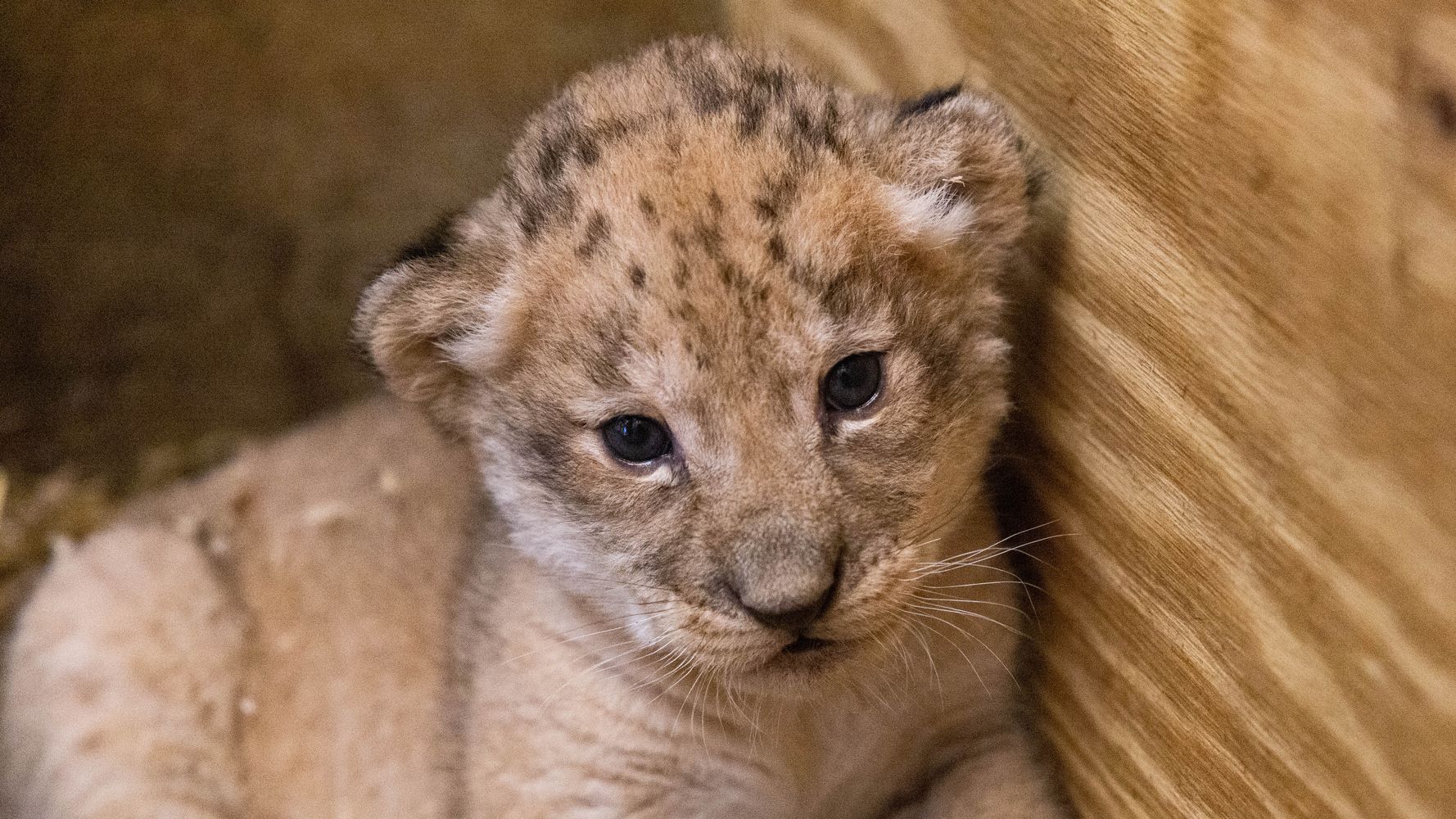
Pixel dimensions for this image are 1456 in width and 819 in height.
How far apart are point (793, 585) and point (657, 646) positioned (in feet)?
1.11

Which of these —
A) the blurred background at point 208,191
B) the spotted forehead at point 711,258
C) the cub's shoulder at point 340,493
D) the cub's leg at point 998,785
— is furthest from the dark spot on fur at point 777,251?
the blurred background at point 208,191

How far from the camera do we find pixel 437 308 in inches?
89.7

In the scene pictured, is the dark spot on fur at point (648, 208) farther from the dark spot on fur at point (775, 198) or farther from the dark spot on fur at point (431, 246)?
the dark spot on fur at point (431, 246)

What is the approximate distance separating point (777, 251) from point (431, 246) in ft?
2.13

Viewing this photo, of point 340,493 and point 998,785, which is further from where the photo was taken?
point 340,493

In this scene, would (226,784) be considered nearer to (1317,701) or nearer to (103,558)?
(103,558)

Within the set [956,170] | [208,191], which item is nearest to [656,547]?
[956,170]

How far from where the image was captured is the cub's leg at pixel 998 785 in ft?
8.03

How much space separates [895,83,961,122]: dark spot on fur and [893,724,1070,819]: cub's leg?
3.59 feet

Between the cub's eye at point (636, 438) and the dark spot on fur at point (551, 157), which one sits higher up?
the dark spot on fur at point (551, 157)

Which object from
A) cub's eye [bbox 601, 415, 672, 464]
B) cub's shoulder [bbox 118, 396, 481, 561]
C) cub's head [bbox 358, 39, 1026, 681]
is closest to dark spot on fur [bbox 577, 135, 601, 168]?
cub's head [bbox 358, 39, 1026, 681]

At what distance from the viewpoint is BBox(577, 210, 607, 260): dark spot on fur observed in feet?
6.93

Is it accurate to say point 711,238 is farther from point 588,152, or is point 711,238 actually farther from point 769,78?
point 769,78

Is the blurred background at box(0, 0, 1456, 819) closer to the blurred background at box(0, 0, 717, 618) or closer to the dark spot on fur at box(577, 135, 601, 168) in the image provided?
the blurred background at box(0, 0, 717, 618)
